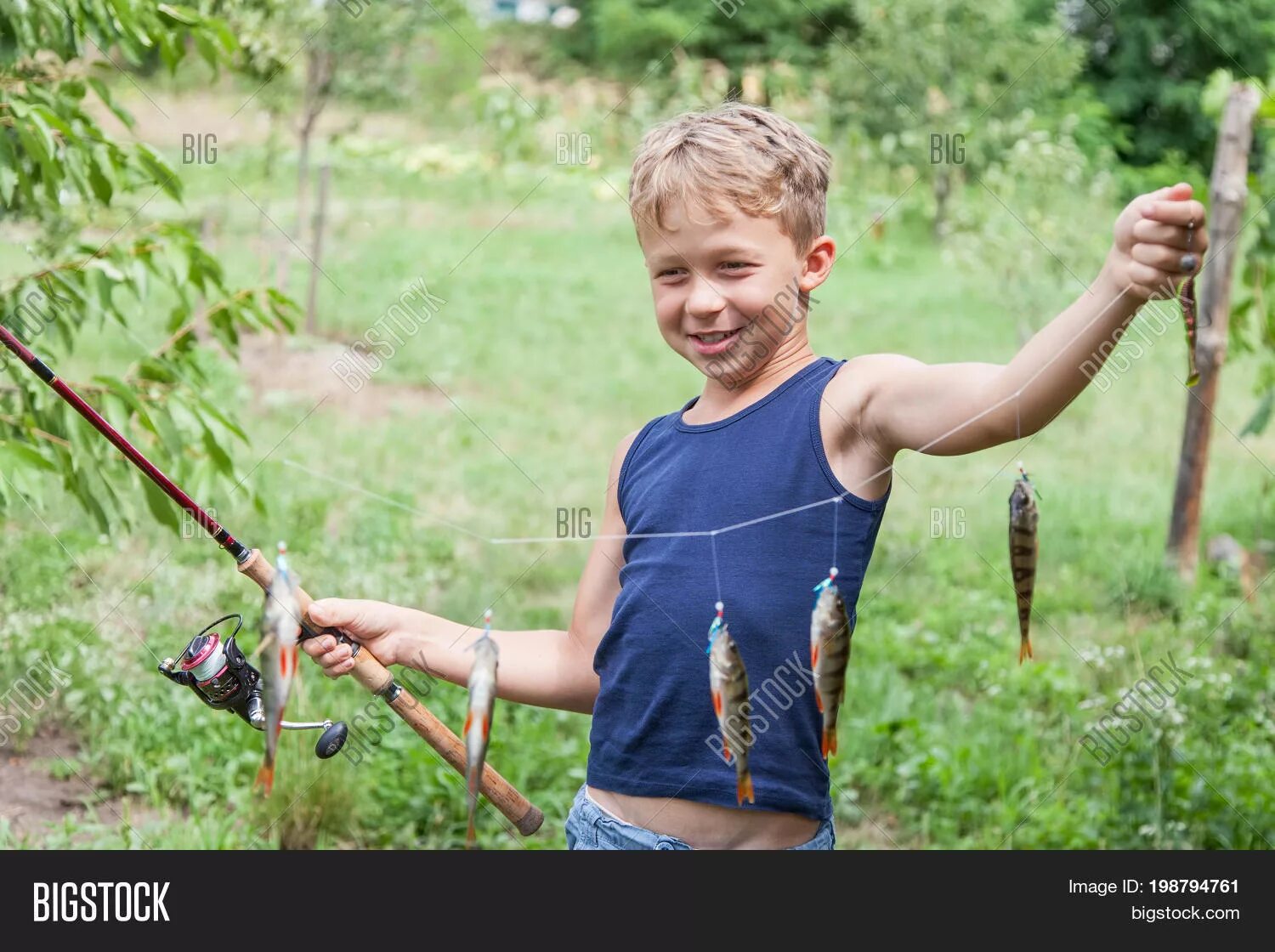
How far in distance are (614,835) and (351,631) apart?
2.12 feet

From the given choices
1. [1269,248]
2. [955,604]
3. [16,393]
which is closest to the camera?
[16,393]

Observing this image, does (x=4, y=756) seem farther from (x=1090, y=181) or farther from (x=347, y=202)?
(x=1090, y=181)

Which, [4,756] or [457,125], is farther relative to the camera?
[457,125]

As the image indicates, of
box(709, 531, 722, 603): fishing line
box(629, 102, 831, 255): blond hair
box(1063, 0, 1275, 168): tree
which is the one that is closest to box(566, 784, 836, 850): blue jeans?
box(709, 531, 722, 603): fishing line

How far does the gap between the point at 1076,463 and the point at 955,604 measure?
9.01 ft

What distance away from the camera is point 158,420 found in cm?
399

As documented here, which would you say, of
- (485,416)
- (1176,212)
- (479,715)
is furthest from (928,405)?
(485,416)

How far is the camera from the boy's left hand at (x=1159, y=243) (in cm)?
193

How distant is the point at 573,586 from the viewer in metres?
7.39

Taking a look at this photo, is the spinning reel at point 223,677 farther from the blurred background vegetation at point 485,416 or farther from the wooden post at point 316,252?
the wooden post at point 316,252

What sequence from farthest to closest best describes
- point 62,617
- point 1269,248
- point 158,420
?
1. point 1269,248
2. point 62,617
3. point 158,420

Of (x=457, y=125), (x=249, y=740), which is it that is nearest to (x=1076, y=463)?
(x=249, y=740)

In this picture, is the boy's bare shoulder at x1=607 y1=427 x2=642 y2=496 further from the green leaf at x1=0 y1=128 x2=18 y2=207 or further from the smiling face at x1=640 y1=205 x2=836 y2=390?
the green leaf at x1=0 y1=128 x2=18 y2=207

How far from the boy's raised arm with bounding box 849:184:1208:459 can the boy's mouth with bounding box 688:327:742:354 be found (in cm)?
24
